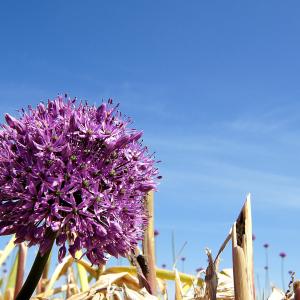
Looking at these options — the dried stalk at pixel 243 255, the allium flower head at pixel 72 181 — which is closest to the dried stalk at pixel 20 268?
the allium flower head at pixel 72 181

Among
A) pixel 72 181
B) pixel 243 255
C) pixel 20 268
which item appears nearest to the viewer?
pixel 243 255

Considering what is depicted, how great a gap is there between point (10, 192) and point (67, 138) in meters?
0.49

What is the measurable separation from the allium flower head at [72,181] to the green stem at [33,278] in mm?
104

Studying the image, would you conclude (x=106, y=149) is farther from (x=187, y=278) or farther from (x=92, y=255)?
(x=187, y=278)

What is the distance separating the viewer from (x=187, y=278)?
4.88m

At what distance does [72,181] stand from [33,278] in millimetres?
660

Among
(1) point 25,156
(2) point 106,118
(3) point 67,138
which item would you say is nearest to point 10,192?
(1) point 25,156

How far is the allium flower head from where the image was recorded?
3326 millimetres

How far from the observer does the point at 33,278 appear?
3.36 meters

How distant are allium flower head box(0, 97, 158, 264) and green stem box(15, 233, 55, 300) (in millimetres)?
104

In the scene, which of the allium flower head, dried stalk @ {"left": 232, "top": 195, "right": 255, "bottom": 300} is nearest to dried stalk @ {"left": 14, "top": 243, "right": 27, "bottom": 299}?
the allium flower head

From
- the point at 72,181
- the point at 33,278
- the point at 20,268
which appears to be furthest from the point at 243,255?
the point at 20,268

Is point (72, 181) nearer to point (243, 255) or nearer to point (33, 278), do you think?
point (33, 278)

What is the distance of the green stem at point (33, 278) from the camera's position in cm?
333
